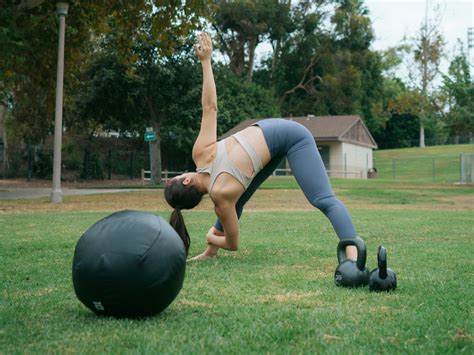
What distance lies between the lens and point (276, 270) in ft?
21.8

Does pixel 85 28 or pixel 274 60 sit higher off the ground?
pixel 274 60

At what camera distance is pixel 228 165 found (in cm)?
634

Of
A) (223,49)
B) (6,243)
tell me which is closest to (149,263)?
(6,243)

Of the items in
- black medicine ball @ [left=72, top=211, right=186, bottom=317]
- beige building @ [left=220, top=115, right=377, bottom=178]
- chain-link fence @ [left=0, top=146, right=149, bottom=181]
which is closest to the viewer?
black medicine ball @ [left=72, top=211, right=186, bottom=317]

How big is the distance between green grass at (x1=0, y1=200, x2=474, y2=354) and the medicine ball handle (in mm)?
207

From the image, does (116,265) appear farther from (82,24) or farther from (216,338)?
(82,24)

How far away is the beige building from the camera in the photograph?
5588cm

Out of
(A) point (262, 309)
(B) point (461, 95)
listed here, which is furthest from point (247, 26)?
(A) point (262, 309)

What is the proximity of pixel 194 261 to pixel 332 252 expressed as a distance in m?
1.88

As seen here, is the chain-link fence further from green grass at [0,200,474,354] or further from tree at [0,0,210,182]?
green grass at [0,200,474,354]

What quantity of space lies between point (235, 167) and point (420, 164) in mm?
61174

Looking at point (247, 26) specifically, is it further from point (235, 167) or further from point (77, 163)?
point (235, 167)

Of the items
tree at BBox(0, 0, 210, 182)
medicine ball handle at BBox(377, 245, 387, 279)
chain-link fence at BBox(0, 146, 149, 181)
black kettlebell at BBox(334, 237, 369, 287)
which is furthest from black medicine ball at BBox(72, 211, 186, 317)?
chain-link fence at BBox(0, 146, 149, 181)

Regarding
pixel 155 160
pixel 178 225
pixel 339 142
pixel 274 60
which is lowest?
pixel 178 225
